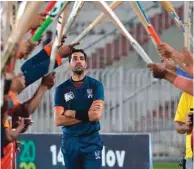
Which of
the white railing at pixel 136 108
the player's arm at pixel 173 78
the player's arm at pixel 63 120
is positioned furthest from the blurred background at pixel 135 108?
the player's arm at pixel 173 78

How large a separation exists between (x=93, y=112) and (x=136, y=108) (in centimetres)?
794

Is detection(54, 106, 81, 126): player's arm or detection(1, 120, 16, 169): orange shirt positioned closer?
detection(1, 120, 16, 169): orange shirt

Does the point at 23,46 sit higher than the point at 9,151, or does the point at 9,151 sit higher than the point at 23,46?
the point at 23,46

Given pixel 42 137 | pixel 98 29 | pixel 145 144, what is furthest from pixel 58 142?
pixel 98 29

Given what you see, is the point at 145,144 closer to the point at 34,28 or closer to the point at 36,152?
the point at 36,152

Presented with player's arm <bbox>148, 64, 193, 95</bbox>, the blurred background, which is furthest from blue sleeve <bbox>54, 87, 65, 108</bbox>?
the blurred background

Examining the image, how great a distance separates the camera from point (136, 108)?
1859cm

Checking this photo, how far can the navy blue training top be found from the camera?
35.8 feet

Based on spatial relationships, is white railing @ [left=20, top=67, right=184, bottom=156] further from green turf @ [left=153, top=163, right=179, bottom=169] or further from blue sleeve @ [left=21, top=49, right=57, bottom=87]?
blue sleeve @ [left=21, top=49, right=57, bottom=87]

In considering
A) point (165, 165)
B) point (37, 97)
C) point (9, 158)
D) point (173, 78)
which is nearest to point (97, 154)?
point (9, 158)

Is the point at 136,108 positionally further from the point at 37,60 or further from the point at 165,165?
the point at 37,60

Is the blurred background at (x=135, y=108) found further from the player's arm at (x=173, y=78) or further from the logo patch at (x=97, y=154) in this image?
the player's arm at (x=173, y=78)

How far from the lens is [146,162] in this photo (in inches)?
555

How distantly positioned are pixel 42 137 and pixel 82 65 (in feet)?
13.6
